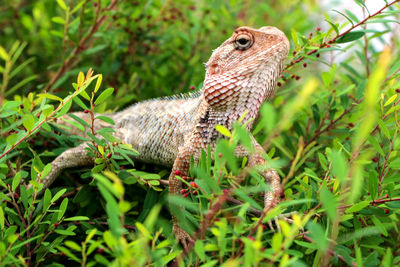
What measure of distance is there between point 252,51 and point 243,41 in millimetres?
88

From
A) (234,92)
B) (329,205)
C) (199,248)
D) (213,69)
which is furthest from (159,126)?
(329,205)

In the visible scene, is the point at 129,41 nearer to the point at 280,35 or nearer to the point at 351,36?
the point at 280,35

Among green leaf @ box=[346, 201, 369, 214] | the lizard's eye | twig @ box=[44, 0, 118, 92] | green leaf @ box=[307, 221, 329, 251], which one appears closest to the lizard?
the lizard's eye

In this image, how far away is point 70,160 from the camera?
9.11 feet

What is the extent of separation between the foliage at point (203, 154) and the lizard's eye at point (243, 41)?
1.05 ft

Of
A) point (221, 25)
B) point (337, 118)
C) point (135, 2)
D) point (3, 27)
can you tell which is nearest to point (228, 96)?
point (337, 118)

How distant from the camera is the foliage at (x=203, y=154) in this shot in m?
1.32

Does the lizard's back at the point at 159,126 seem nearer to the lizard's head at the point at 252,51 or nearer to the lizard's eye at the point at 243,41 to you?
the lizard's head at the point at 252,51

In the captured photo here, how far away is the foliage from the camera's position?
1323 millimetres

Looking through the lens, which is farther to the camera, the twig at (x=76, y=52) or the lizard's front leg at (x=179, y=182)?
the twig at (x=76, y=52)

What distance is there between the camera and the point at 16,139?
1.92 meters

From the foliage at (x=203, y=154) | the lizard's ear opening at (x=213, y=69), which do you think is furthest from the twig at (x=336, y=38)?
the lizard's ear opening at (x=213, y=69)

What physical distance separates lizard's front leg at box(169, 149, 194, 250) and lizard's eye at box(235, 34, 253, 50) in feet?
2.40

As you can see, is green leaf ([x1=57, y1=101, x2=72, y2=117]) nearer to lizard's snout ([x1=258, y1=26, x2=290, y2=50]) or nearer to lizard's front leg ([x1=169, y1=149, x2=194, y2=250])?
lizard's front leg ([x1=169, y1=149, x2=194, y2=250])
